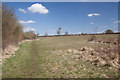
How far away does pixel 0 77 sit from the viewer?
5.18 meters

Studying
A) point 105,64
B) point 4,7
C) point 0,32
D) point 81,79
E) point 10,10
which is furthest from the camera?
point 10,10

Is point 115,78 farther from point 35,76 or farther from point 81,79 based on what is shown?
point 35,76

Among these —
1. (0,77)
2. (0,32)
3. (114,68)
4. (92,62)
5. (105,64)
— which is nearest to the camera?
(0,77)

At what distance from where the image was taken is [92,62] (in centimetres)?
770

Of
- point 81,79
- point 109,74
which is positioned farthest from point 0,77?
point 109,74

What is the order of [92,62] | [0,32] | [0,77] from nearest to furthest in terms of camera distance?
[0,77]
[92,62]
[0,32]

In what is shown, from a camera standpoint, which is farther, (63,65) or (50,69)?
(63,65)

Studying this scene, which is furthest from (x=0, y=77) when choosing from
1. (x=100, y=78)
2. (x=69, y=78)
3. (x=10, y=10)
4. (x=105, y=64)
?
(x=10, y=10)

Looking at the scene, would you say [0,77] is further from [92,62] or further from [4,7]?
[4,7]

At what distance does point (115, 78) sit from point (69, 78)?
2493 millimetres

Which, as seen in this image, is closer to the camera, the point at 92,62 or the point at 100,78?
the point at 100,78

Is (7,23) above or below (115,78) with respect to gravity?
above

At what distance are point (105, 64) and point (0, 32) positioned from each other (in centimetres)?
1036

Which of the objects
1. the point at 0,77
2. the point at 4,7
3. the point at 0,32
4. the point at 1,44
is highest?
the point at 4,7
